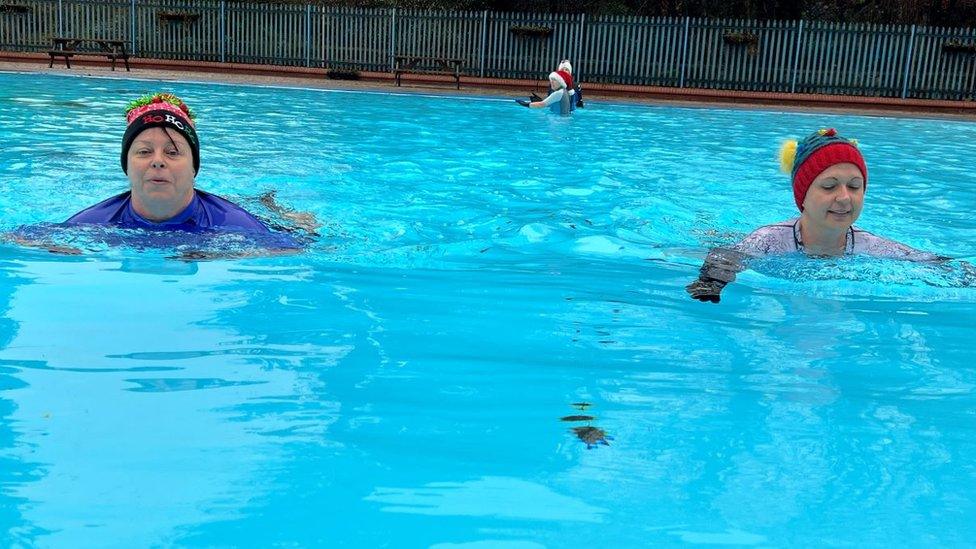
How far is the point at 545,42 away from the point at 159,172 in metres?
21.4

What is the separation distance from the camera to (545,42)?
85.4 ft

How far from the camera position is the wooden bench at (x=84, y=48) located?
22547 mm

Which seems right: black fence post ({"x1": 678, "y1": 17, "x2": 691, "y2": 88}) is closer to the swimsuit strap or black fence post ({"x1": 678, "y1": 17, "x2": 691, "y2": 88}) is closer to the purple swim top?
the swimsuit strap

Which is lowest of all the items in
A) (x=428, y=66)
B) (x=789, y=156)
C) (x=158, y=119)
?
(x=789, y=156)

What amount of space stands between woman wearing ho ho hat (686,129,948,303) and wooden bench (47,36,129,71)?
20029 mm

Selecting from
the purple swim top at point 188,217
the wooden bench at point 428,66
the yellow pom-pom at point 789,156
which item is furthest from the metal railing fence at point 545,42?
the purple swim top at point 188,217

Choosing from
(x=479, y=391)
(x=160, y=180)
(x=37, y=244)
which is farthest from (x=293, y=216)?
(x=479, y=391)

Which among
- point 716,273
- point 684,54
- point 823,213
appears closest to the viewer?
point 716,273

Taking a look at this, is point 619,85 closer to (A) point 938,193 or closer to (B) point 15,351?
(A) point 938,193

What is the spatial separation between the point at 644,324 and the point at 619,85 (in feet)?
68.6

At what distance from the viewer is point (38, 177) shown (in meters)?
8.58

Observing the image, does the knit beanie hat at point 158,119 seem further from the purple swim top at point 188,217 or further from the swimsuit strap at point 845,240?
the swimsuit strap at point 845,240

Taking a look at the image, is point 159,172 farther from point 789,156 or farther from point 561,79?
point 561,79

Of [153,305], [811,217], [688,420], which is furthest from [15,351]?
[811,217]
